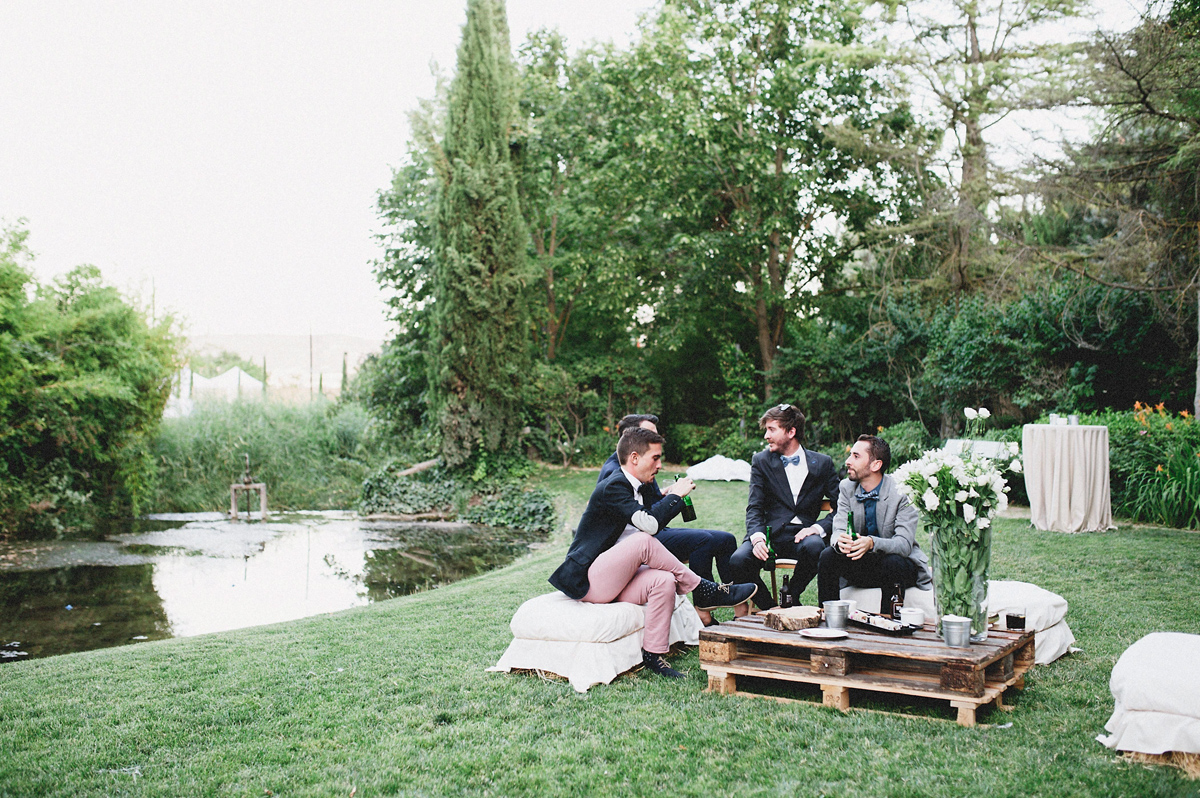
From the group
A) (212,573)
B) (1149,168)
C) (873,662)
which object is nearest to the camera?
(873,662)

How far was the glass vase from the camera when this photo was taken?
402 cm

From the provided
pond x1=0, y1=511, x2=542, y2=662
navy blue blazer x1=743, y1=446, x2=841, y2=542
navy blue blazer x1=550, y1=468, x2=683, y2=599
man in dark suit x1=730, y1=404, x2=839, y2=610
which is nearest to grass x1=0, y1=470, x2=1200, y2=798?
navy blue blazer x1=550, y1=468, x2=683, y2=599

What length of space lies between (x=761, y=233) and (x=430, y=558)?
9.34 m

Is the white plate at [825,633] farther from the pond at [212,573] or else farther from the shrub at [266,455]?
the shrub at [266,455]

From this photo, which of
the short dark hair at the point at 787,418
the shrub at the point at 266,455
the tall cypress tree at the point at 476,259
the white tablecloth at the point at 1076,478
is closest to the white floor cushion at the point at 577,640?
the short dark hair at the point at 787,418

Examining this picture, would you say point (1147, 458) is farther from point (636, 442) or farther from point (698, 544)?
point (636, 442)

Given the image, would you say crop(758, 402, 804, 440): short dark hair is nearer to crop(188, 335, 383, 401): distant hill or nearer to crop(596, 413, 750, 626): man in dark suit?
crop(596, 413, 750, 626): man in dark suit

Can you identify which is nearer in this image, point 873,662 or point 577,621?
point 873,662

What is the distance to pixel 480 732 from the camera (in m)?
3.73

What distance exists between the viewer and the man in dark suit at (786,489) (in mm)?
5695

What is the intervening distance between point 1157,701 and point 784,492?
9.27 feet

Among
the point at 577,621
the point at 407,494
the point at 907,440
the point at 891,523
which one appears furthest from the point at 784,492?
the point at 407,494

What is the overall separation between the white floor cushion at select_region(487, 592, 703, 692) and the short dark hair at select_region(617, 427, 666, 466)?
→ 88 centimetres

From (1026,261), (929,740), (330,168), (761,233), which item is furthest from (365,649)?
(330,168)
